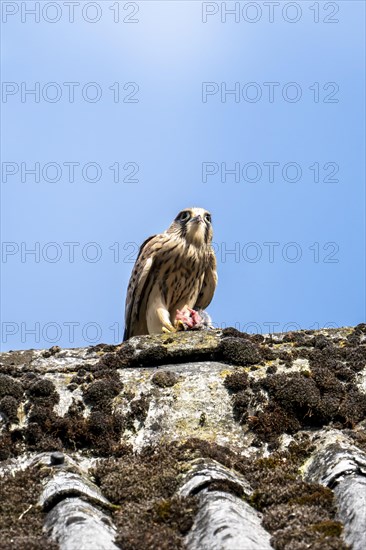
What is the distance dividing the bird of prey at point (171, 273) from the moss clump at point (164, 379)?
12.3 feet

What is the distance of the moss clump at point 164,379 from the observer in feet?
25.6

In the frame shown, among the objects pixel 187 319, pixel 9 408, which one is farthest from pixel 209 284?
pixel 9 408

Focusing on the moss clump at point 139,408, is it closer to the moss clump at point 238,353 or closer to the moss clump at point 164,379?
the moss clump at point 164,379

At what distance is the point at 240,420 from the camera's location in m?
7.41

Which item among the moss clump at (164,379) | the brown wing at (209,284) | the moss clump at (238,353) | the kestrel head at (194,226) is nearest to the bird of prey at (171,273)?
the kestrel head at (194,226)

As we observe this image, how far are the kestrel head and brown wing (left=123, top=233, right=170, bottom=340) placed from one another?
0.20 m

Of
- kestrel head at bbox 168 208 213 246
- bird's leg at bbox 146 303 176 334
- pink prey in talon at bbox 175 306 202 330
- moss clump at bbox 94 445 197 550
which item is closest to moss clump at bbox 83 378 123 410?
moss clump at bbox 94 445 197 550

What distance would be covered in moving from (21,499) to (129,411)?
6.12 ft

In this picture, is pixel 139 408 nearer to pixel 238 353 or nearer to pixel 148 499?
pixel 238 353

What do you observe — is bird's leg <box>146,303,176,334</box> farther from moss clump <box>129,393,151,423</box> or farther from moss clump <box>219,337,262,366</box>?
moss clump <box>129,393,151,423</box>

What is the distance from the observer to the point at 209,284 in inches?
487

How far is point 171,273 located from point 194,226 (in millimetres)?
648

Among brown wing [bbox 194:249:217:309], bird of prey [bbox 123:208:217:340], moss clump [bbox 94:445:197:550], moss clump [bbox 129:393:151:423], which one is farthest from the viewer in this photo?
brown wing [bbox 194:249:217:309]

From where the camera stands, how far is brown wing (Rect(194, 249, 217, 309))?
40.4ft
